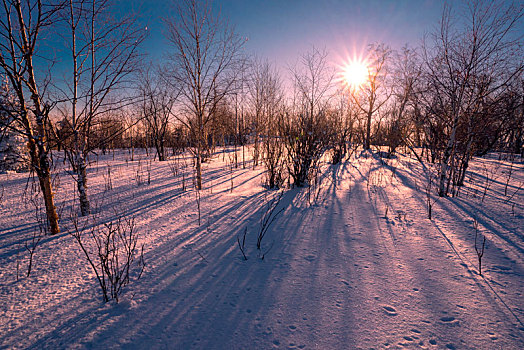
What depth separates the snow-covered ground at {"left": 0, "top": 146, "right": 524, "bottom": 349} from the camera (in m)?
1.50

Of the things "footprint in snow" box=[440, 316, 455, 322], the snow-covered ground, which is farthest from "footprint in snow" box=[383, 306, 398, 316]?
"footprint in snow" box=[440, 316, 455, 322]

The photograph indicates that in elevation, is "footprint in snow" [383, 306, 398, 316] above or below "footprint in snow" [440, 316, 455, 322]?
below

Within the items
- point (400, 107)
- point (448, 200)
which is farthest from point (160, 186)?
point (400, 107)

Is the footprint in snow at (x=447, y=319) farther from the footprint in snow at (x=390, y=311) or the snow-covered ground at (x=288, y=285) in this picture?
the footprint in snow at (x=390, y=311)

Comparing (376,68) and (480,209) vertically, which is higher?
(376,68)

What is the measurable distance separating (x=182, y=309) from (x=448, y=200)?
4.99 metres

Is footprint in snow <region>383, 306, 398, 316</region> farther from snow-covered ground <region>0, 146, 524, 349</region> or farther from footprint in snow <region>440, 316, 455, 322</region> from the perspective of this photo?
footprint in snow <region>440, 316, 455, 322</region>

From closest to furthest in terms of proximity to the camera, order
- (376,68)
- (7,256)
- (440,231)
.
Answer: (7,256) < (440,231) < (376,68)

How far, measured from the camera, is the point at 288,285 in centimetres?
204

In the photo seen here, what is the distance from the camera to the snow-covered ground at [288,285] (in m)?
1.50

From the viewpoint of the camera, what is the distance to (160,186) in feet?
19.3

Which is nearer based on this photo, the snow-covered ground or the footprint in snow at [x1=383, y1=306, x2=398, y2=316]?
the snow-covered ground

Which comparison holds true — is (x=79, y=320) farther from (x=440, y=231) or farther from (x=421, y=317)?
(x=440, y=231)

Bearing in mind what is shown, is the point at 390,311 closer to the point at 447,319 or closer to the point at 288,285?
the point at 447,319
